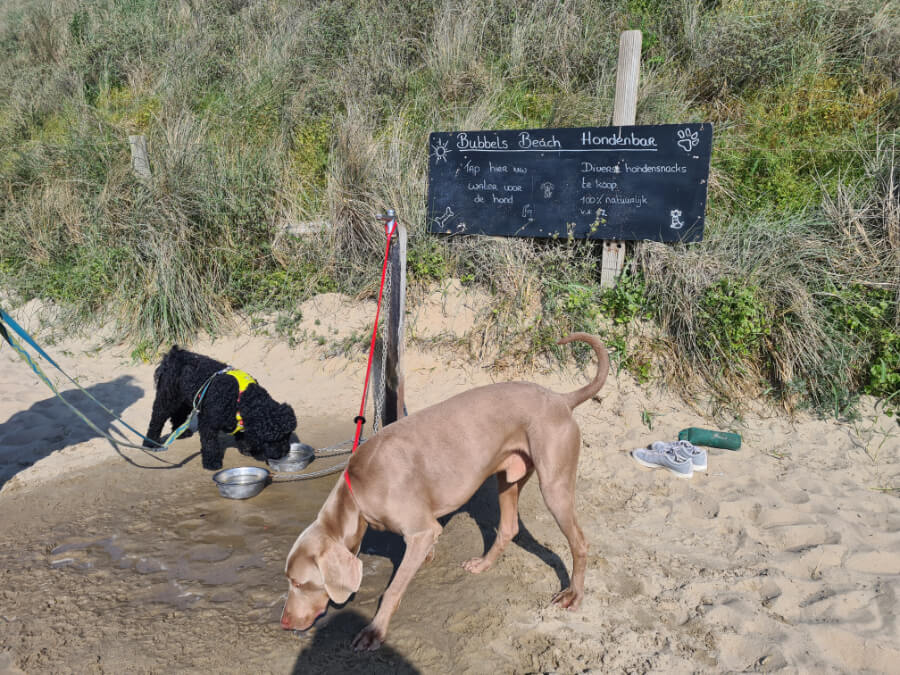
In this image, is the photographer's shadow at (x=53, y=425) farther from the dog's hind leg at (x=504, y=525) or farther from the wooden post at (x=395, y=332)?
the dog's hind leg at (x=504, y=525)

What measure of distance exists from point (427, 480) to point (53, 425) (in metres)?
4.25

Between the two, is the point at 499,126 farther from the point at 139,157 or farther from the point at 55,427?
the point at 55,427

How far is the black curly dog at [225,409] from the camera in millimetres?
4355

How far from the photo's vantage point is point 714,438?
4.56 metres

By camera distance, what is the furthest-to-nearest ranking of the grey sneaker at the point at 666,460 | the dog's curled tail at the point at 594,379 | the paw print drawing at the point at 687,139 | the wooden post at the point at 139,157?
the wooden post at the point at 139,157 → the paw print drawing at the point at 687,139 → the grey sneaker at the point at 666,460 → the dog's curled tail at the point at 594,379

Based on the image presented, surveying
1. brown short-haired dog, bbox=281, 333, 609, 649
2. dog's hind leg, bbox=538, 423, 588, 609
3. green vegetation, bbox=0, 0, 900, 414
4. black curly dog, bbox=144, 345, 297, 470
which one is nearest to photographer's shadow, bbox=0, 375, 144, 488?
black curly dog, bbox=144, 345, 297, 470

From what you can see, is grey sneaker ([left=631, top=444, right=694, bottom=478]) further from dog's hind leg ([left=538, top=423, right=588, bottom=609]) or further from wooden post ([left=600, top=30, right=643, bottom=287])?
wooden post ([left=600, top=30, right=643, bottom=287])

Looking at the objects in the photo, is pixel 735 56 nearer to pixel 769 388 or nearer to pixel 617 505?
pixel 769 388

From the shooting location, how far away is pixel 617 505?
160 inches

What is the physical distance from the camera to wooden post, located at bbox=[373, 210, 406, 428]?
420 cm

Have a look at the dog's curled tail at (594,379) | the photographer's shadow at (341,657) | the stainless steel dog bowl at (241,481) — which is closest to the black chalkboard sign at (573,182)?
the dog's curled tail at (594,379)

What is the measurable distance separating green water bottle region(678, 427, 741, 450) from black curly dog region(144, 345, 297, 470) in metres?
3.17

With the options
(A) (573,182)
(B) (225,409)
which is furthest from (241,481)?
(A) (573,182)

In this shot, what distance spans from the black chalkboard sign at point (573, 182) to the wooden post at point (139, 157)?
385 centimetres
